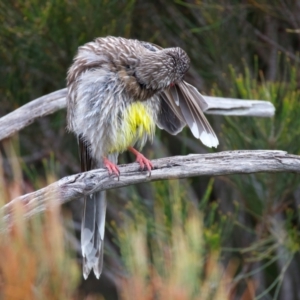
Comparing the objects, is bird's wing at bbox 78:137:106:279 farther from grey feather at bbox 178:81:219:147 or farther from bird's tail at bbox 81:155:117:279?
grey feather at bbox 178:81:219:147

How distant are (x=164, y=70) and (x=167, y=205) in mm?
940

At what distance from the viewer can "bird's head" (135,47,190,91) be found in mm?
3287

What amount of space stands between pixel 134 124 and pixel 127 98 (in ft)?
0.44

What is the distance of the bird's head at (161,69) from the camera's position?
3.29 meters

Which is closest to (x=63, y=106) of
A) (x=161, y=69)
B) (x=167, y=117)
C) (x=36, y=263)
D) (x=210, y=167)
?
(x=167, y=117)

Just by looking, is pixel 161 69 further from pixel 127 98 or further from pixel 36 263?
pixel 36 263

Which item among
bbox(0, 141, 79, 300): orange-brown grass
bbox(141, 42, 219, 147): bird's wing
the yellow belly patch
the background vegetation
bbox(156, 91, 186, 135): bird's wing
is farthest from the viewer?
the background vegetation

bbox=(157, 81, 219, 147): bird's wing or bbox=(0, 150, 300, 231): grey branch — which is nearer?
bbox=(0, 150, 300, 231): grey branch

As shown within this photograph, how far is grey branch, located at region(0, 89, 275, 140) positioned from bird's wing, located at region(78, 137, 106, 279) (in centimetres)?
34

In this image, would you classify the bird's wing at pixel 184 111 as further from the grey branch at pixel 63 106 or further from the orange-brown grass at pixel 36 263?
the orange-brown grass at pixel 36 263

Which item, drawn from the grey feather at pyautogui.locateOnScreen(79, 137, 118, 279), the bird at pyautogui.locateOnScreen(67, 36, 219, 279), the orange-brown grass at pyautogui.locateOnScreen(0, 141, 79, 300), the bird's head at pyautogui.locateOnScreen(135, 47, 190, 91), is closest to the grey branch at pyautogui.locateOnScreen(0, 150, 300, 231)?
the bird at pyautogui.locateOnScreen(67, 36, 219, 279)

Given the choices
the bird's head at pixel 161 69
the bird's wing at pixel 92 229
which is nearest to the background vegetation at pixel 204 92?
the bird's wing at pixel 92 229

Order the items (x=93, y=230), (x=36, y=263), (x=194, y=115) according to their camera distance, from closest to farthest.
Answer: (x=36, y=263) → (x=194, y=115) → (x=93, y=230)

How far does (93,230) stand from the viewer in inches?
148
